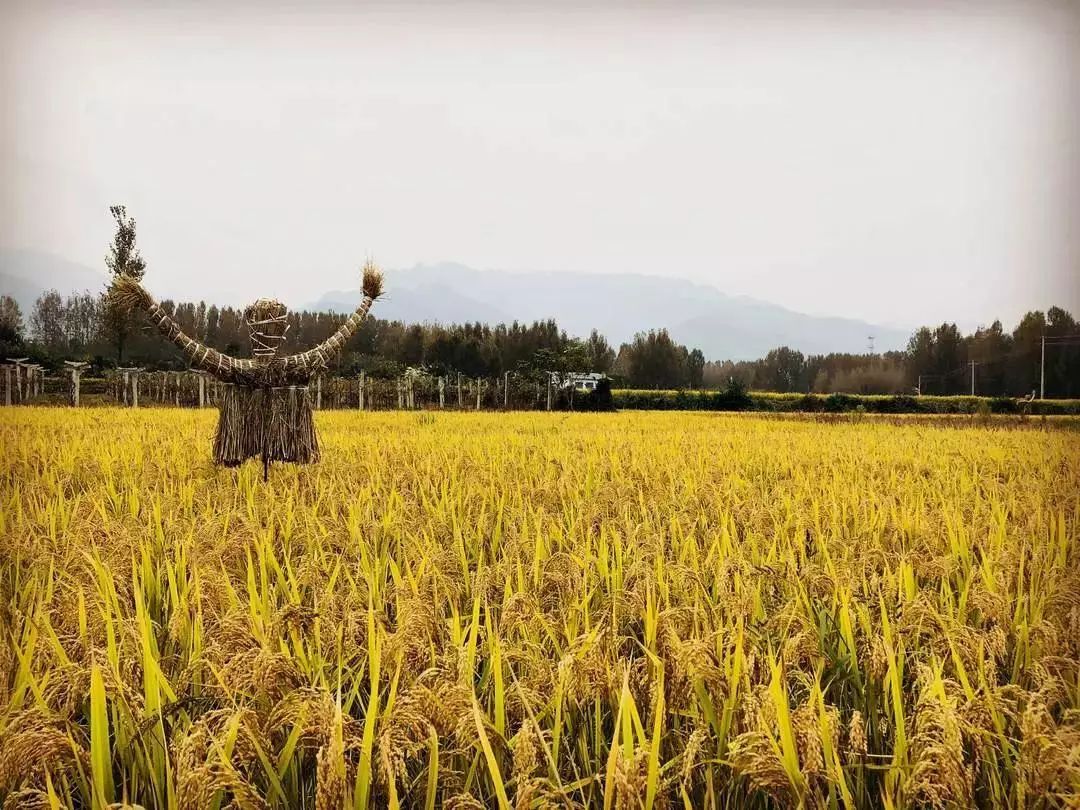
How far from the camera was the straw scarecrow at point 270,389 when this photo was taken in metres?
4.85

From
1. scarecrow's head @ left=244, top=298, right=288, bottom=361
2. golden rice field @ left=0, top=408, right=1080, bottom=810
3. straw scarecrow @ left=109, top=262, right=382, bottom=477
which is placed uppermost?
scarecrow's head @ left=244, top=298, right=288, bottom=361

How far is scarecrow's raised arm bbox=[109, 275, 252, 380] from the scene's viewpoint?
4.14 meters

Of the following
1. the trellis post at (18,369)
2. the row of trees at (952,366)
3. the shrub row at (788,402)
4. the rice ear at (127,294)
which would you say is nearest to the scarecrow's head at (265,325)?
the rice ear at (127,294)

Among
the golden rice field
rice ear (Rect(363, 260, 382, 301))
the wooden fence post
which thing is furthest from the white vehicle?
the golden rice field

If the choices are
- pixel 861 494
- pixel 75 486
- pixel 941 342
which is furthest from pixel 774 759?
pixel 941 342

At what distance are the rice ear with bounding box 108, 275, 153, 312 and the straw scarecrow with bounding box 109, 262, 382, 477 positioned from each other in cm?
60

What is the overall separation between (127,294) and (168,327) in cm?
31

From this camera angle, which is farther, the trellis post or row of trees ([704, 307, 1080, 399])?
the trellis post

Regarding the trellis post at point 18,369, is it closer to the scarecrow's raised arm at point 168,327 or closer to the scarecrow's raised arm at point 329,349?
the scarecrow's raised arm at point 168,327

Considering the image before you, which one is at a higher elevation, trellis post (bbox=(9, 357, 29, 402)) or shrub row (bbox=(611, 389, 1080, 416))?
trellis post (bbox=(9, 357, 29, 402))

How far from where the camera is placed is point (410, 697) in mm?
1384

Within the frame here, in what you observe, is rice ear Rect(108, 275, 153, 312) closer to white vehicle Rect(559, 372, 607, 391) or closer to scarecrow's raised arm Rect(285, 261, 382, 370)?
scarecrow's raised arm Rect(285, 261, 382, 370)

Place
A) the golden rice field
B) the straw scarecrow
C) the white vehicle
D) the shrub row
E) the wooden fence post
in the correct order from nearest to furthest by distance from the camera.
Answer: the golden rice field, the straw scarecrow, the wooden fence post, the white vehicle, the shrub row

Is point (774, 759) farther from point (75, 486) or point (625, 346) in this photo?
point (625, 346)
